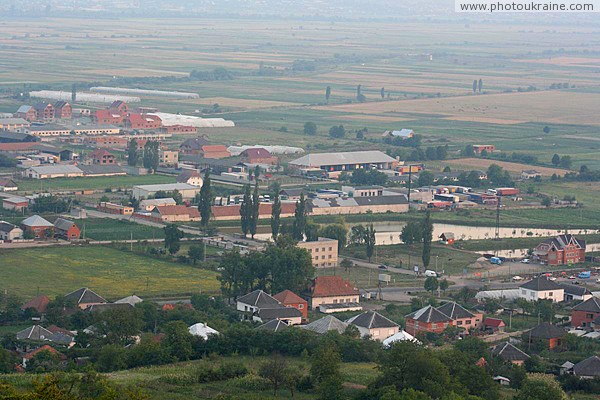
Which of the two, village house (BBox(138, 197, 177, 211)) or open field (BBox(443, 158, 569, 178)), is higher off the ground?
open field (BBox(443, 158, 569, 178))

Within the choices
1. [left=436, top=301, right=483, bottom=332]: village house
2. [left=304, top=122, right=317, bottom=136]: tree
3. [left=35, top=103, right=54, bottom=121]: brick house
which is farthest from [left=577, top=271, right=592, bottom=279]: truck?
[left=35, top=103, right=54, bottom=121]: brick house

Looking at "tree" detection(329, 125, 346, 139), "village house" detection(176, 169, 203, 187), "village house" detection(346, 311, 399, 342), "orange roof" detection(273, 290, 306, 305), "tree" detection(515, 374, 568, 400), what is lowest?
"village house" detection(346, 311, 399, 342)

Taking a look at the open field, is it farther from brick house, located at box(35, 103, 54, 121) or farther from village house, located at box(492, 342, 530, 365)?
village house, located at box(492, 342, 530, 365)

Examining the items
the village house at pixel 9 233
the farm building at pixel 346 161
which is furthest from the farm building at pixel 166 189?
the farm building at pixel 346 161

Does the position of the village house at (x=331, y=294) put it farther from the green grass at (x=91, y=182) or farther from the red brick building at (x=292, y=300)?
the green grass at (x=91, y=182)

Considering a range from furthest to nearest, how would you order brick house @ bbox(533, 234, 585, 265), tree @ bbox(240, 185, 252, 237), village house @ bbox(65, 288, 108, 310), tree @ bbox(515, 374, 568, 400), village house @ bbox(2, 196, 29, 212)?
1. village house @ bbox(2, 196, 29, 212)
2. tree @ bbox(240, 185, 252, 237)
3. brick house @ bbox(533, 234, 585, 265)
4. village house @ bbox(65, 288, 108, 310)
5. tree @ bbox(515, 374, 568, 400)

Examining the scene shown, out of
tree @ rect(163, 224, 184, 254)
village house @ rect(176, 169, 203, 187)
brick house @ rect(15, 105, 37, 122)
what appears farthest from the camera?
brick house @ rect(15, 105, 37, 122)

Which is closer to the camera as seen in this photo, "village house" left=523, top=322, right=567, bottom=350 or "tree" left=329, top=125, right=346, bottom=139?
"village house" left=523, top=322, right=567, bottom=350
